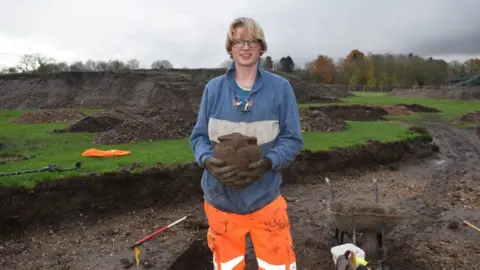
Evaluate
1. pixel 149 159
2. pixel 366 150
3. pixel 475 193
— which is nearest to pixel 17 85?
pixel 149 159

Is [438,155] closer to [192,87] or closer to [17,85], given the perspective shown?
[192,87]

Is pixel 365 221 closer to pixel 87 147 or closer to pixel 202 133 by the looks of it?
pixel 202 133

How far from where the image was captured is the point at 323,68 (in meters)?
80.9

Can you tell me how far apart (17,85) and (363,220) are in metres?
32.0

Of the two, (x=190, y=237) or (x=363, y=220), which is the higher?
(x=363, y=220)

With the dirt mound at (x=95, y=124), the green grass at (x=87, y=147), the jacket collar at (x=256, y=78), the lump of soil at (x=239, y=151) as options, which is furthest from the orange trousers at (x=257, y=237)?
the dirt mound at (x=95, y=124)

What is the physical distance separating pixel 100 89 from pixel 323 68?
59.0m

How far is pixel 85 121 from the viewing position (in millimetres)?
14250

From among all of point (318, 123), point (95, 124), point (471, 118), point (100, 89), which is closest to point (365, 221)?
point (318, 123)

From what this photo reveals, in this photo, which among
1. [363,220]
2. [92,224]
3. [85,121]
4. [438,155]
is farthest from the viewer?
[85,121]

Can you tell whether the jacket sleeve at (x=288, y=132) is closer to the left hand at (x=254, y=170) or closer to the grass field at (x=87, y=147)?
the left hand at (x=254, y=170)

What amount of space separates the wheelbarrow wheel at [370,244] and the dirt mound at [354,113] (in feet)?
49.8

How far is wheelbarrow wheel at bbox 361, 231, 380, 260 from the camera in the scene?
5020 mm

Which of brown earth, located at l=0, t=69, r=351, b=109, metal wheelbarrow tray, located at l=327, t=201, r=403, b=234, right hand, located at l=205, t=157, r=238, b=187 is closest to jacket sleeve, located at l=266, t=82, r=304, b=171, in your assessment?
right hand, located at l=205, t=157, r=238, b=187
